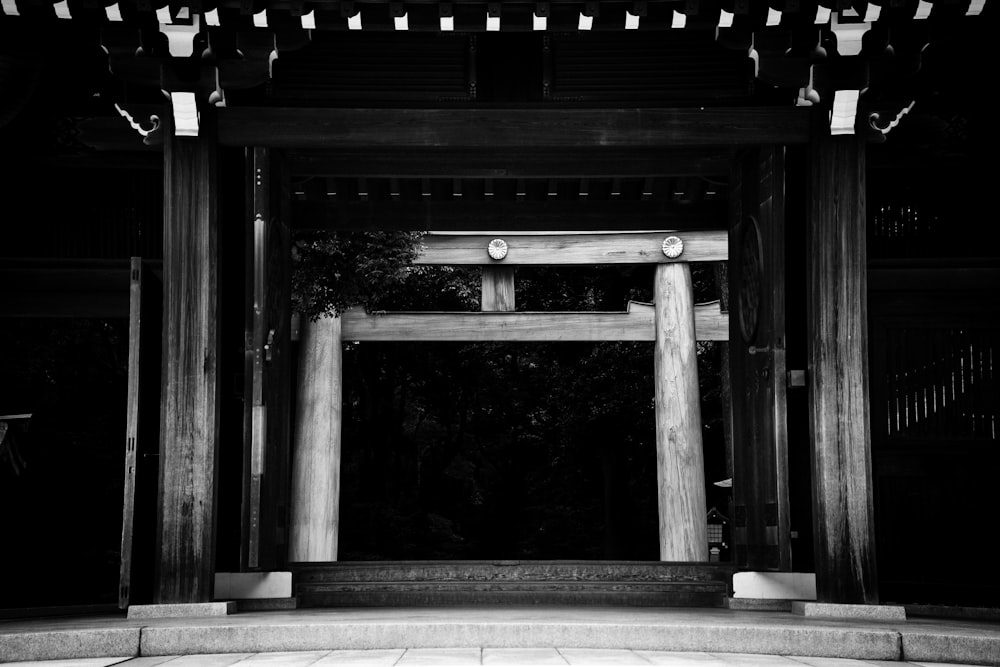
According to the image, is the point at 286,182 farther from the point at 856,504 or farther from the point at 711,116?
the point at 856,504

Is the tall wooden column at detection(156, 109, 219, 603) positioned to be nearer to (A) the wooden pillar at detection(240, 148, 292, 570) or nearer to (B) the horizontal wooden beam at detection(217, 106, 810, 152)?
(B) the horizontal wooden beam at detection(217, 106, 810, 152)

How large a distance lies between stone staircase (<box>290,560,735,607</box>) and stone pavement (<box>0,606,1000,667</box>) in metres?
2.04

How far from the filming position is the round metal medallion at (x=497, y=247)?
1412cm

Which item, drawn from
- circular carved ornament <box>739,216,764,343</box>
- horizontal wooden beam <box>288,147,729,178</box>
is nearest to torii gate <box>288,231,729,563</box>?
horizontal wooden beam <box>288,147,729,178</box>

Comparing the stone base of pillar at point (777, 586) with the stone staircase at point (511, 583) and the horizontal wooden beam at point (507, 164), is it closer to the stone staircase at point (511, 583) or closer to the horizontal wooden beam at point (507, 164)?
the stone staircase at point (511, 583)

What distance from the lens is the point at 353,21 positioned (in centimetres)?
675

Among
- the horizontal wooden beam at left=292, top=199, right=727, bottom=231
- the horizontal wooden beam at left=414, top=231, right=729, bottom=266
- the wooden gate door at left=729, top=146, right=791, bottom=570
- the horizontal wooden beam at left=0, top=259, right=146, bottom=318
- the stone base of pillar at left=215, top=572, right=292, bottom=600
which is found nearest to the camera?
the stone base of pillar at left=215, top=572, right=292, bottom=600

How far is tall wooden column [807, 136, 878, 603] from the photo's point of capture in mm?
7020

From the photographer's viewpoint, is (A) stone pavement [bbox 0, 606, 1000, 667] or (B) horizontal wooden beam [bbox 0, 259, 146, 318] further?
(B) horizontal wooden beam [bbox 0, 259, 146, 318]

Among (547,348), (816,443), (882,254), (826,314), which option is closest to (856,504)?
(816,443)

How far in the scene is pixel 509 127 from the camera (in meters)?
7.46

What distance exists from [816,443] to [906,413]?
1.53 meters

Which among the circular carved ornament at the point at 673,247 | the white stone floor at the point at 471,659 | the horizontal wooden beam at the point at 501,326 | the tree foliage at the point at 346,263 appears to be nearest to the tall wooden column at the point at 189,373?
the white stone floor at the point at 471,659

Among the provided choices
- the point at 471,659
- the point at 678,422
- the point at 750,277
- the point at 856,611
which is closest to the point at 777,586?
the point at 856,611
